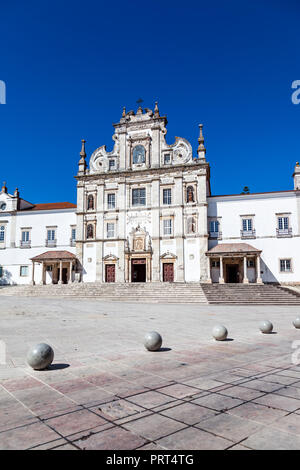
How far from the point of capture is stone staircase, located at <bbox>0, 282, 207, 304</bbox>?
90.2 feet

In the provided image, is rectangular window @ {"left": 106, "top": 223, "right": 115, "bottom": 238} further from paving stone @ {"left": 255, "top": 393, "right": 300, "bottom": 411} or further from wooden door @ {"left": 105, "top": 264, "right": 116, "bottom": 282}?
paving stone @ {"left": 255, "top": 393, "right": 300, "bottom": 411}

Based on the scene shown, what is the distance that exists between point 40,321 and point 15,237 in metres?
32.0

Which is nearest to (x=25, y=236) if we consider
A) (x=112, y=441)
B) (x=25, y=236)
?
(x=25, y=236)

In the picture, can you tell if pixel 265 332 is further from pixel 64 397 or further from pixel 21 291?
pixel 21 291

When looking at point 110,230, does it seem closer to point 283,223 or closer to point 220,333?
point 283,223

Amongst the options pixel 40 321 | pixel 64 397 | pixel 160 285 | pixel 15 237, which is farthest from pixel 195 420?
pixel 15 237

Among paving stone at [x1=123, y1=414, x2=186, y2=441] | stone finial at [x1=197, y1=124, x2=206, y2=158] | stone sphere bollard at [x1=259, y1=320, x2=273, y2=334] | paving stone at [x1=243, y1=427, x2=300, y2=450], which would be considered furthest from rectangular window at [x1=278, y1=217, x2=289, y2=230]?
paving stone at [x1=123, y1=414, x2=186, y2=441]

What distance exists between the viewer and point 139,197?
1516 inches

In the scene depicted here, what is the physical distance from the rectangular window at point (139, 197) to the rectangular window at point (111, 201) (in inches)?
95.2

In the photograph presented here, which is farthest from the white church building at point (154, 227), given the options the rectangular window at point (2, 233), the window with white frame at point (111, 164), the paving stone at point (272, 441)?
the paving stone at point (272, 441)

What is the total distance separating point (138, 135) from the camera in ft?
129

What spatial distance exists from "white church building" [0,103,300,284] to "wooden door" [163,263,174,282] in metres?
0.11

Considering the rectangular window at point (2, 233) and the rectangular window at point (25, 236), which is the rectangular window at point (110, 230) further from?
the rectangular window at point (2, 233)

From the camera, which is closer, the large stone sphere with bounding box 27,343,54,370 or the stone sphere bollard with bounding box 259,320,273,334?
the large stone sphere with bounding box 27,343,54,370
